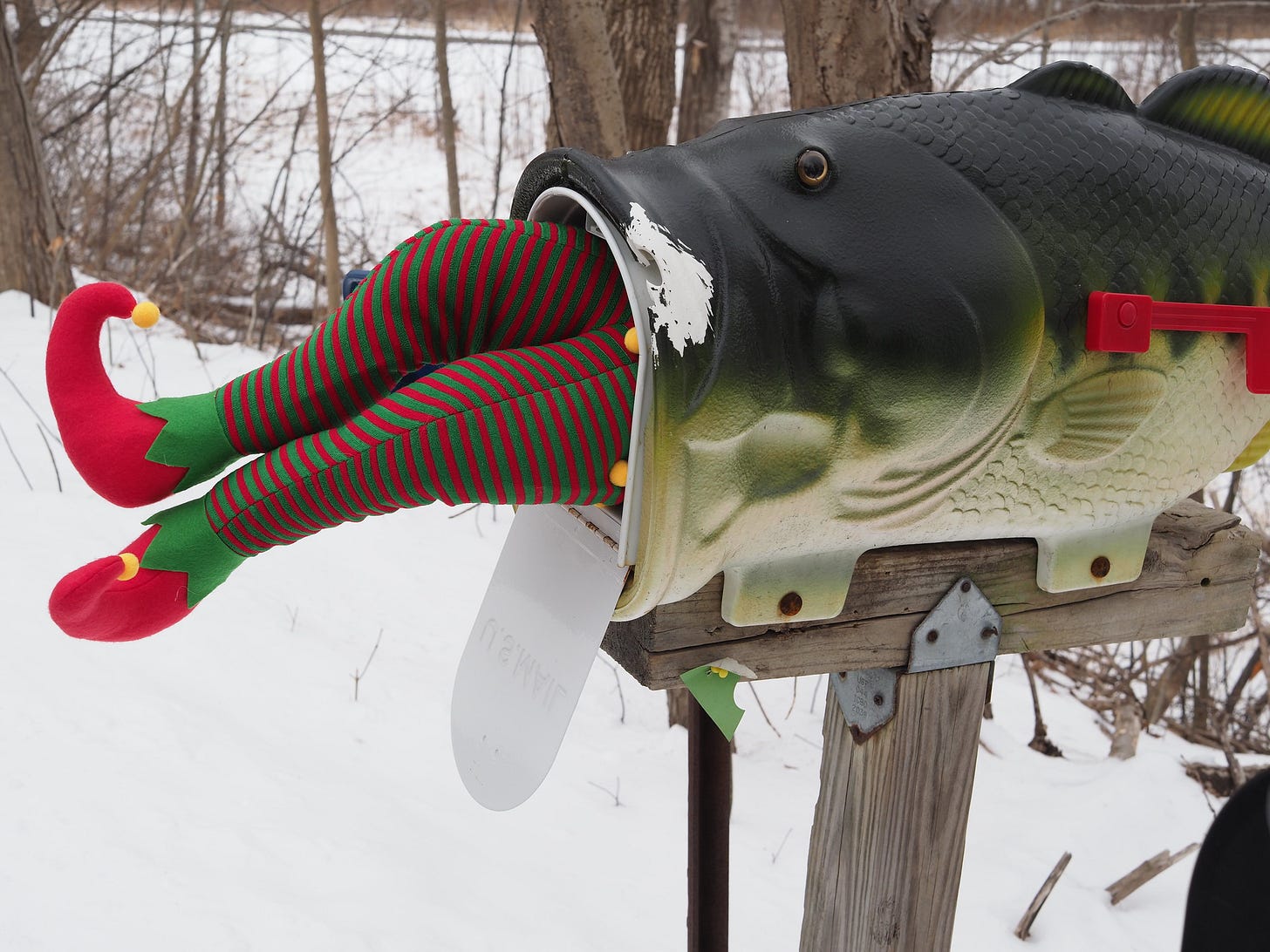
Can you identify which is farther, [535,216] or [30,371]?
[30,371]

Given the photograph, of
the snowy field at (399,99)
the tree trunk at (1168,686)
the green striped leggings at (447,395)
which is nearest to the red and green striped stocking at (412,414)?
the green striped leggings at (447,395)

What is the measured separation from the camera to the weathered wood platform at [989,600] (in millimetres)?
1170

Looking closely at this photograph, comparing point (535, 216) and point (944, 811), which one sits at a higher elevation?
point (535, 216)

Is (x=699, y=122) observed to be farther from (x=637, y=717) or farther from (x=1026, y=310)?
(x=1026, y=310)

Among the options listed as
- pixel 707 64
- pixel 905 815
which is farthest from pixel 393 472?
pixel 707 64

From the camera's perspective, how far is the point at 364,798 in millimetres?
2094

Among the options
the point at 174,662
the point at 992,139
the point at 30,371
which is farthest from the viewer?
the point at 30,371

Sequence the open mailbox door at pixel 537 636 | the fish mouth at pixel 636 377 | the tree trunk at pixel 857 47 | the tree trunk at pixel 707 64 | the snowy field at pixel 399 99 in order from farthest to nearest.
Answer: the snowy field at pixel 399 99
the tree trunk at pixel 707 64
the tree trunk at pixel 857 47
the open mailbox door at pixel 537 636
the fish mouth at pixel 636 377

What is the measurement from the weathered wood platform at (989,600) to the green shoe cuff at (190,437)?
1.45 feet

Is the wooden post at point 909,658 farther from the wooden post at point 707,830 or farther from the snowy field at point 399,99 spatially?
the snowy field at point 399,99

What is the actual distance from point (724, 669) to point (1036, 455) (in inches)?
15.0

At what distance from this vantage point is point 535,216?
115cm

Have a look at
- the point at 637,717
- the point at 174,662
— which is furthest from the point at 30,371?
the point at 637,717

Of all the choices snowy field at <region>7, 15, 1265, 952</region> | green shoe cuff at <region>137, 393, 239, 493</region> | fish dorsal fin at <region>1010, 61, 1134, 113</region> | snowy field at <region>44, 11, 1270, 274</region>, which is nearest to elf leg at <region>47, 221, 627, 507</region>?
green shoe cuff at <region>137, 393, 239, 493</region>
